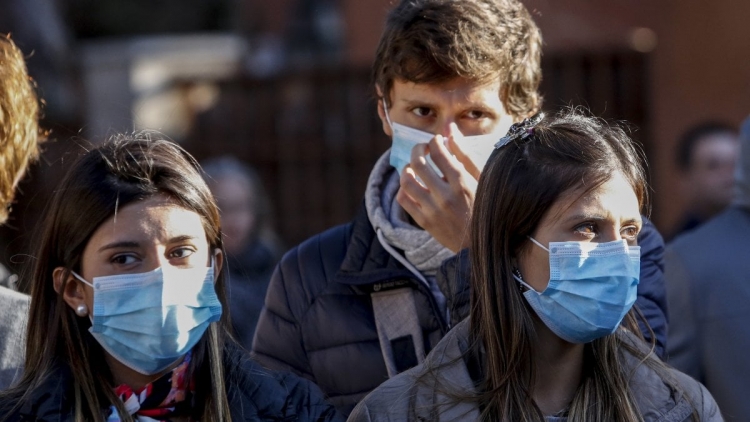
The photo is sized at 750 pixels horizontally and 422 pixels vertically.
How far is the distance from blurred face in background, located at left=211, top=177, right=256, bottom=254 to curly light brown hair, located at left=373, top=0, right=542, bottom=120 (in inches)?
117

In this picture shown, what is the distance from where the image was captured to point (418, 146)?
337 centimetres

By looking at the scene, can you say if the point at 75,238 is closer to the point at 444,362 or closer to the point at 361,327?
the point at 361,327

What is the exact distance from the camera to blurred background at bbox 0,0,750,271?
814 cm

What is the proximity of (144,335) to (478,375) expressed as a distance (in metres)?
0.85

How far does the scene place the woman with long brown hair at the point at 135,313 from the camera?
9.92 feet

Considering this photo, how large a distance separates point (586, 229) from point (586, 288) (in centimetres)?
14

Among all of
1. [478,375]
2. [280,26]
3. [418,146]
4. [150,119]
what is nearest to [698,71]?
[150,119]

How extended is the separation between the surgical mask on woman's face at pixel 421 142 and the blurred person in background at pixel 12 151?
1.12 m

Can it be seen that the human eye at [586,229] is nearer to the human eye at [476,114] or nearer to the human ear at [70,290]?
the human eye at [476,114]

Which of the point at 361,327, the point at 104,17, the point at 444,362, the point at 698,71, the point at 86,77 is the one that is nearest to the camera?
the point at 444,362

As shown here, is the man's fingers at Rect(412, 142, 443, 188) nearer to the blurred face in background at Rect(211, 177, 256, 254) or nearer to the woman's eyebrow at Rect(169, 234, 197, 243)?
the woman's eyebrow at Rect(169, 234, 197, 243)

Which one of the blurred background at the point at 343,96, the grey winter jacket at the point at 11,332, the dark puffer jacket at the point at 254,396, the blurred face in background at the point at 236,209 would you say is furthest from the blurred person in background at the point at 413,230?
the blurred background at the point at 343,96

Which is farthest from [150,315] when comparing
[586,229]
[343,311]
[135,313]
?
[586,229]

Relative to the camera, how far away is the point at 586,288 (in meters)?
2.85
